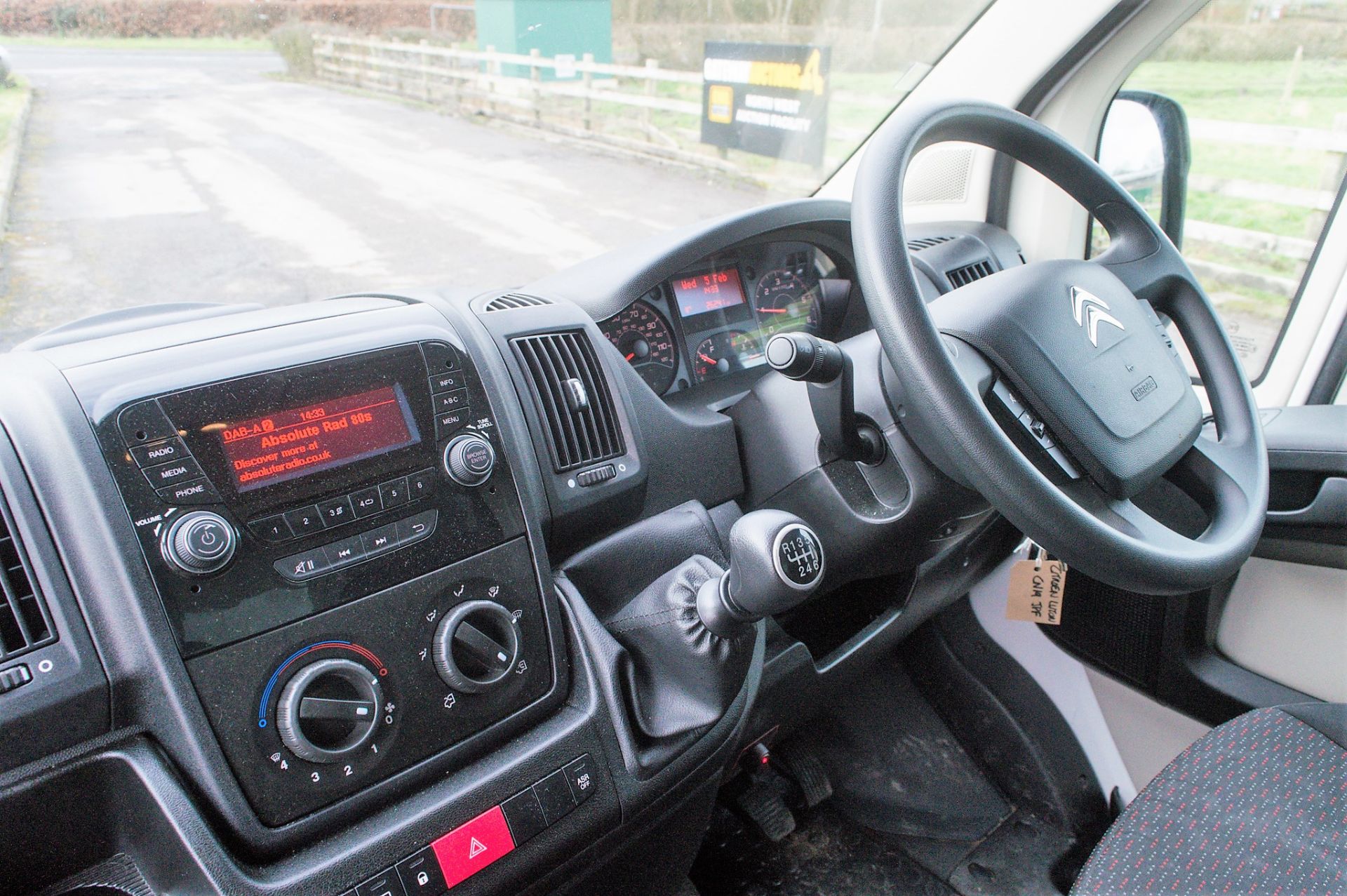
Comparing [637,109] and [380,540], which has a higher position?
[637,109]

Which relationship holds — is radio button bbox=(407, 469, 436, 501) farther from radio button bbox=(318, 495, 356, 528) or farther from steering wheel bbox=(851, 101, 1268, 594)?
steering wheel bbox=(851, 101, 1268, 594)

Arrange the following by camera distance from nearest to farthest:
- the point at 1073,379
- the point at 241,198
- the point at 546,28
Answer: the point at 1073,379 → the point at 241,198 → the point at 546,28

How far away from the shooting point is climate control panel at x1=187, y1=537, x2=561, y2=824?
937mm

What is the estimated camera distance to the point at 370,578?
1.02m

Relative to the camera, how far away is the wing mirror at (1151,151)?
2.01 m

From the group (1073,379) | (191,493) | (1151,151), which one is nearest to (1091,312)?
(1073,379)

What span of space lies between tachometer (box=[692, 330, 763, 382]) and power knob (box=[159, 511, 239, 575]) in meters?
0.97

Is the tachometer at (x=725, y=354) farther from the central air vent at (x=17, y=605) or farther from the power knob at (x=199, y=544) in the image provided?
the central air vent at (x=17, y=605)

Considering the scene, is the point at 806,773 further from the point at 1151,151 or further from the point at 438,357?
the point at 1151,151

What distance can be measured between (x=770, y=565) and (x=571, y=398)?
1.35 feet

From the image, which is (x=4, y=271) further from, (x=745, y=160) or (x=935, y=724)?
(x=935, y=724)

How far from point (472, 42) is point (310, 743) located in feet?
3.79

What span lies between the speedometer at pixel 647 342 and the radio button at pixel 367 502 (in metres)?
0.58

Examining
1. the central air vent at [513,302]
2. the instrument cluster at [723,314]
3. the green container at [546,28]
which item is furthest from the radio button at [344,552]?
the green container at [546,28]
